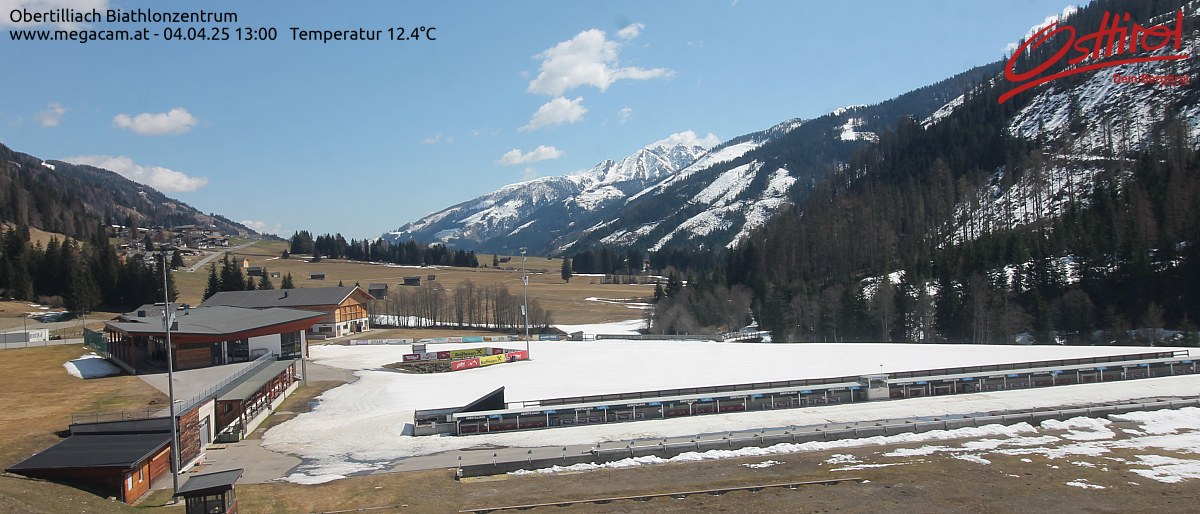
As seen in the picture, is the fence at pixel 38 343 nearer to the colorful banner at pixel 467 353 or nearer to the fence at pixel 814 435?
the colorful banner at pixel 467 353

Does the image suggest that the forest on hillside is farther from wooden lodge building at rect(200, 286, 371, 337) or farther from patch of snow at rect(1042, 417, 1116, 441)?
wooden lodge building at rect(200, 286, 371, 337)

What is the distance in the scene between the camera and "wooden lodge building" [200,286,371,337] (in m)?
84.7

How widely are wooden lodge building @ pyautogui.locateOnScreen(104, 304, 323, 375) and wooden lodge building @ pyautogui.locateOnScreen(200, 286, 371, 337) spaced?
80.5 ft

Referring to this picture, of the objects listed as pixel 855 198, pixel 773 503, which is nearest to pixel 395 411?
pixel 773 503

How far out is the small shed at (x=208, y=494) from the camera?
20.4m

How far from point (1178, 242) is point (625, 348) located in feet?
197

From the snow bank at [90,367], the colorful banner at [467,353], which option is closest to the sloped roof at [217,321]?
the snow bank at [90,367]

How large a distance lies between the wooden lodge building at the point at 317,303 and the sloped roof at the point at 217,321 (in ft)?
66.2

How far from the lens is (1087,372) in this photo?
43312 millimetres

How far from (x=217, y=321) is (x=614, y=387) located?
111 ft

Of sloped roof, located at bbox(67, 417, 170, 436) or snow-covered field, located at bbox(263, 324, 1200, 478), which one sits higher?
sloped roof, located at bbox(67, 417, 170, 436)

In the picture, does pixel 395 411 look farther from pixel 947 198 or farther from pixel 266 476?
pixel 947 198

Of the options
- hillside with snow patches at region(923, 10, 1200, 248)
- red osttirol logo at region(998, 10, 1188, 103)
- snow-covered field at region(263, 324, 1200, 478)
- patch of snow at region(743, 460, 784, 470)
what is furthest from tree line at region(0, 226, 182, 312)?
red osttirol logo at region(998, 10, 1188, 103)

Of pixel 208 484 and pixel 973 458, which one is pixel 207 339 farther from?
pixel 973 458
